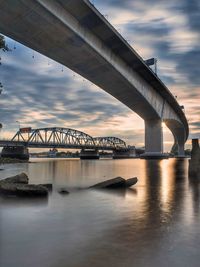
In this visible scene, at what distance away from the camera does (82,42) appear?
4312 centimetres

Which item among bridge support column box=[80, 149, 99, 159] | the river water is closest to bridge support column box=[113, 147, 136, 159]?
bridge support column box=[80, 149, 99, 159]

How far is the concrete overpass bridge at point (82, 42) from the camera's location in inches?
1412

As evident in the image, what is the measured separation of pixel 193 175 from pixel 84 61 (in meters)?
30.7

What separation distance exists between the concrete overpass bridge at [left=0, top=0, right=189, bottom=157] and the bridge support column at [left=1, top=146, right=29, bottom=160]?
6324cm

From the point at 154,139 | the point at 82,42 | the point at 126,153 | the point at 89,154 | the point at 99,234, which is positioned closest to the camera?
the point at 99,234

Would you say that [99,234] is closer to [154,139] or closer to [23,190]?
[23,190]

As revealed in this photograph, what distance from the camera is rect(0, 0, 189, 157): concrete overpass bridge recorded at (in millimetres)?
35875

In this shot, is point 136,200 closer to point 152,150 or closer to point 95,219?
point 95,219

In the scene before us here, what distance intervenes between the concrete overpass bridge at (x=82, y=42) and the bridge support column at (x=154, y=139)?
15.9m

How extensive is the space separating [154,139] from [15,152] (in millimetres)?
64601

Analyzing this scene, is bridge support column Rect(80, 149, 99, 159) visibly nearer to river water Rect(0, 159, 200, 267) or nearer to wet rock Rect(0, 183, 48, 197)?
wet rock Rect(0, 183, 48, 197)

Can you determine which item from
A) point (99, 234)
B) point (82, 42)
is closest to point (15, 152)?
point (82, 42)

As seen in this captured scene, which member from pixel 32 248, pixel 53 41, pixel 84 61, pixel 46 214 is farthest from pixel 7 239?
pixel 84 61

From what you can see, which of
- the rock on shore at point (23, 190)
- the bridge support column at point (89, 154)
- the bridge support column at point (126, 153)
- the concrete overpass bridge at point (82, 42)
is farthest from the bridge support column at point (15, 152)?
the rock on shore at point (23, 190)
